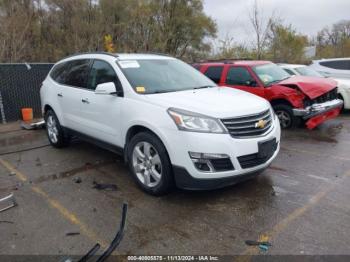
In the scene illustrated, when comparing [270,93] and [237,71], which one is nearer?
[270,93]

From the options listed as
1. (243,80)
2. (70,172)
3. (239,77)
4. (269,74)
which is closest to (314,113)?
(269,74)

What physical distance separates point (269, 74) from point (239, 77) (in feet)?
2.48

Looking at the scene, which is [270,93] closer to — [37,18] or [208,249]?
[208,249]

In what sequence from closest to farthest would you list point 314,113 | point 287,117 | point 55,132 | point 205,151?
1. point 205,151
2. point 55,132
3. point 314,113
4. point 287,117

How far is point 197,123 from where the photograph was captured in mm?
3404

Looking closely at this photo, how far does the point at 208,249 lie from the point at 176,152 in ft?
3.52

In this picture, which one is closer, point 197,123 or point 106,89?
point 197,123

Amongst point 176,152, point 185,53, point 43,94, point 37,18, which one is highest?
point 37,18

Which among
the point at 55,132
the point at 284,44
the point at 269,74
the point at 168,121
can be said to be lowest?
the point at 55,132

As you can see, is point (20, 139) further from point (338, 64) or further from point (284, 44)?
point (284, 44)

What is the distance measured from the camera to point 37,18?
17875 millimetres

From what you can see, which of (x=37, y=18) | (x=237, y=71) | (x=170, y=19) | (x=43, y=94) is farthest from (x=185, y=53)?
(x=43, y=94)

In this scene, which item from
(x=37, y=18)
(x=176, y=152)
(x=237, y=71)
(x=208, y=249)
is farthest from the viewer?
(x=37, y=18)

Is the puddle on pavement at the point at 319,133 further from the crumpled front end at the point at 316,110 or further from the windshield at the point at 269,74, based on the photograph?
the windshield at the point at 269,74
